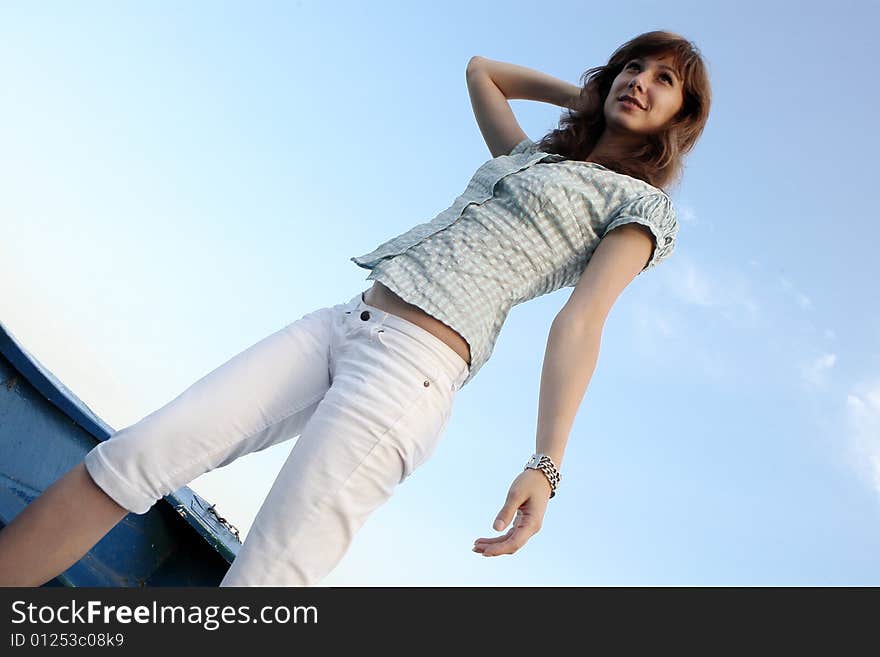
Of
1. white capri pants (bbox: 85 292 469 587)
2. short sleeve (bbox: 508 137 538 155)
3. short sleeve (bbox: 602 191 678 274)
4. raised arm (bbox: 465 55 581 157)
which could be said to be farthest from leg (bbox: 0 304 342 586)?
raised arm (bbox: 465 55 581 157)

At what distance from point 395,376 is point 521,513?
38 cm

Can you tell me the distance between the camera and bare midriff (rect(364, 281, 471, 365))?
1892 mm

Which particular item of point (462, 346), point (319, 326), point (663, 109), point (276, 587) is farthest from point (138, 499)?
point (663, 109)

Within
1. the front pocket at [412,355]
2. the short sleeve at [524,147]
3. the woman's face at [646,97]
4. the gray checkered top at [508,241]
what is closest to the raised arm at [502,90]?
the short sleeve at [524,147]

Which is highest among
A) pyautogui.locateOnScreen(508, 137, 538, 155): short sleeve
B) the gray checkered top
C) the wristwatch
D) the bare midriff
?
pyautogui.locateOnScreen(508, 137, 538, 155): short sleeve

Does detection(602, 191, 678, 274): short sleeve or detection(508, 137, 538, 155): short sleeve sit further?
detection(508, 137, 538, 155): short sleeve

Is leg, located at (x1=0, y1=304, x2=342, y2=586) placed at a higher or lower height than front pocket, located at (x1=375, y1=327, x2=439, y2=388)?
lower

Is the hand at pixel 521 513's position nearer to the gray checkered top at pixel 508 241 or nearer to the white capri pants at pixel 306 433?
the white capri pants at pixel 306 433

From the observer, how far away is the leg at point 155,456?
5.63ft

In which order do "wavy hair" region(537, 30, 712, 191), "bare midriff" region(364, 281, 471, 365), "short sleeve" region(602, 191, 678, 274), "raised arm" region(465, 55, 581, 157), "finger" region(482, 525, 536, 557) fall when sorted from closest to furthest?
"finger" region(482, 525, 536, 557) → "bare midriff" region(364, 281, 471, 365) → "short sleeve" region(602, 191, 678, 274) → "wavy hair" region(537, 30, 712, 191) → "raised arm" region(465, 55, 581, 157)

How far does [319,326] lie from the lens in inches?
77.8

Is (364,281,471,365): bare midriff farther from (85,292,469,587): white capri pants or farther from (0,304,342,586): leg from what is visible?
(0,304,342,586): leg

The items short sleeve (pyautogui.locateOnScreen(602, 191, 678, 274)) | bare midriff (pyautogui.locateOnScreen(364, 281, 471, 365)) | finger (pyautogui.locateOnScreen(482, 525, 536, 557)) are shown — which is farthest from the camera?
short sleeve (pyautogui.locateOnScreen(602, 191, 678, 274))

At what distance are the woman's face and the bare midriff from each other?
A: 0.88 metres
